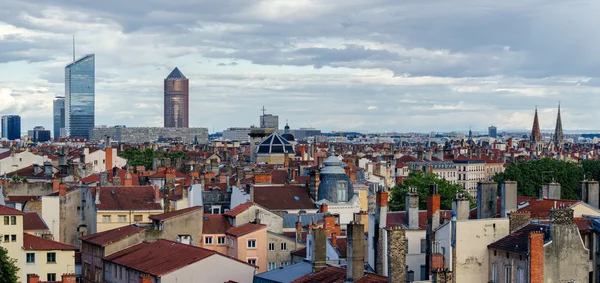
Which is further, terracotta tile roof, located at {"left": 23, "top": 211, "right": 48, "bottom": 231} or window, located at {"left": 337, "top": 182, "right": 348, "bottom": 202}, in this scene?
window, located at {"left": 337, "top": 182, "right": 348, "bottom": 202}

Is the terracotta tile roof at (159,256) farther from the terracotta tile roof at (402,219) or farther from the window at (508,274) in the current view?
the window at (508,274)

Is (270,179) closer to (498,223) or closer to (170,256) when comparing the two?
(170,256)

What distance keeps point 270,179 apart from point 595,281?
53.6m

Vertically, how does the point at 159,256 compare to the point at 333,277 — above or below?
below

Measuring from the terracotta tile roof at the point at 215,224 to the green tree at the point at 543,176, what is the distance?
54.0 meters

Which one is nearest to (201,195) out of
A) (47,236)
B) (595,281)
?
(47,236)

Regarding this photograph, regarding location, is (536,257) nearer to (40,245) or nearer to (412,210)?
(412,210)

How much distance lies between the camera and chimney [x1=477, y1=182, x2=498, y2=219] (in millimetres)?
53688

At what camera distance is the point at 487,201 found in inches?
2124

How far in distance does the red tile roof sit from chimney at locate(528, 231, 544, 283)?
61.3 ft

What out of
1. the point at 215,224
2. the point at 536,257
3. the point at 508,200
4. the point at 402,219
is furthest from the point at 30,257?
the point at 536,257

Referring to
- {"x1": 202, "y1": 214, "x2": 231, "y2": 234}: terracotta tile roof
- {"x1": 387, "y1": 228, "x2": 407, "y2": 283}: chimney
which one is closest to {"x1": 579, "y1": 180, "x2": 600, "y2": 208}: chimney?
{"x1": 387, "y1": 228, "x2": 407, "y2": 283}: chimney

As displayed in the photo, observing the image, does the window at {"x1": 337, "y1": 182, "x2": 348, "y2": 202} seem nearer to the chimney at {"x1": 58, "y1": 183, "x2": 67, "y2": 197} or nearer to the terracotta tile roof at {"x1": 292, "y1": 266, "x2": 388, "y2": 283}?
the chimney at {"x1": 58, "y1": 183, "x2": 67, "y2": 197}

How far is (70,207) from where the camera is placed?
79.6m
